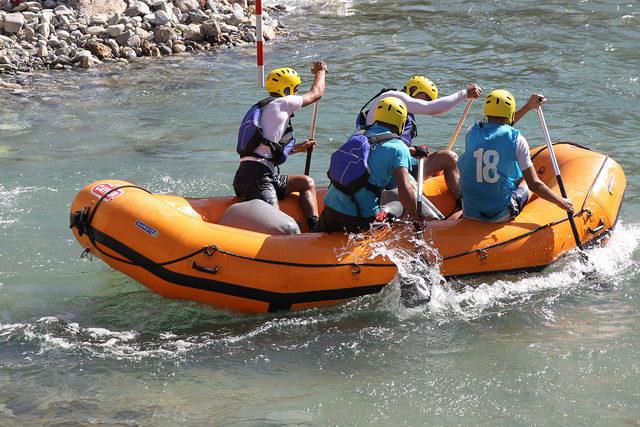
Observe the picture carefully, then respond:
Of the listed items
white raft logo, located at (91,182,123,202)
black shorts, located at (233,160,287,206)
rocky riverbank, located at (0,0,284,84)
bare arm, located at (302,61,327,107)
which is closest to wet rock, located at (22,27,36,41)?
rocky riverbank, located at (0,0,284,84)

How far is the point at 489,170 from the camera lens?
747 cm

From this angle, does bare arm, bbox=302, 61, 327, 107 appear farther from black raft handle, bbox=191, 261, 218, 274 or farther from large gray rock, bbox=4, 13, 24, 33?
large gray rock, bbox=4, 13, 24, 33

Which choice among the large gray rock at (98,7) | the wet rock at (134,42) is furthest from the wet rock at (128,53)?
the large gray rock at (98,7)

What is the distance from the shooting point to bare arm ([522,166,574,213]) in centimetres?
740

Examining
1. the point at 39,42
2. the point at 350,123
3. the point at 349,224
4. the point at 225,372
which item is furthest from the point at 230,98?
the point at 225,372

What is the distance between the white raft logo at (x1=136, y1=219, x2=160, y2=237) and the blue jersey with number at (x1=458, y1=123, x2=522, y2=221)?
250cm

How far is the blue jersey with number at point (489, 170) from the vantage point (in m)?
7.38

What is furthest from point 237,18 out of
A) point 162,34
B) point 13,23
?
point 13,23

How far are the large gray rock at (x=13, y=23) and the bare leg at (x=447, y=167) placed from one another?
9.19 metres

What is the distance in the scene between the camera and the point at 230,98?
13.8 m

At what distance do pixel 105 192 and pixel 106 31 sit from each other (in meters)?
9.12

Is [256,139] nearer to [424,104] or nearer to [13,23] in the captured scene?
[424,104]

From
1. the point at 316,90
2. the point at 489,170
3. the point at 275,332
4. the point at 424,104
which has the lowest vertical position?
the point at 275,332

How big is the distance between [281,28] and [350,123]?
5.99 metres
